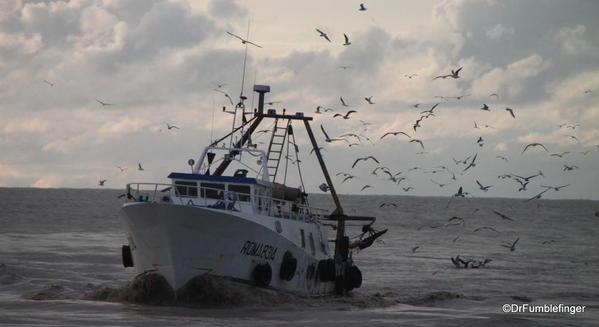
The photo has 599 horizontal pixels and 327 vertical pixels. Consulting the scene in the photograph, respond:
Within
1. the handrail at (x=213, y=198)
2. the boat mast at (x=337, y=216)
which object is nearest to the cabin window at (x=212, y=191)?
the handrail at (x=213, y=198)

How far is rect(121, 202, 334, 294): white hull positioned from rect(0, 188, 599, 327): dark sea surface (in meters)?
0.88

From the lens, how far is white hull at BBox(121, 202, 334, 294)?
25.8 m

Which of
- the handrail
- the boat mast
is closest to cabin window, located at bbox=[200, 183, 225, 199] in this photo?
the handrail

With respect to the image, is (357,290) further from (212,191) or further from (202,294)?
(202,294)

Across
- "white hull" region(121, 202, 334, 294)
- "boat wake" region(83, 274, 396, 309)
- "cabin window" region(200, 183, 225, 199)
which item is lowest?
"boat wake" region(83, 274, 396, 309)

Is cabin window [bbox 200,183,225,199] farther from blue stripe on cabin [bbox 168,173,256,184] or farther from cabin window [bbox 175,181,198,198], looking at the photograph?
cabin window [bbox 175,181,198,198]

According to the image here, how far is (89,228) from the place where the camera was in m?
74.2

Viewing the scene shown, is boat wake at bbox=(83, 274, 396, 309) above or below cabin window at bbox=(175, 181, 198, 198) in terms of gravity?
below

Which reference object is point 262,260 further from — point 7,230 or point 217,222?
point 7,230

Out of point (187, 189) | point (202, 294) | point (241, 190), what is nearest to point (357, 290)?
point (241, 190)

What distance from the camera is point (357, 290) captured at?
38.5 meters

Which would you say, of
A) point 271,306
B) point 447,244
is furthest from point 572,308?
point 447,244

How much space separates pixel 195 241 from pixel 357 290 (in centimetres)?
1413

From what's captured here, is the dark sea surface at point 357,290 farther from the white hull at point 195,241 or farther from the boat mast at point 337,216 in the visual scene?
the boat mast at point 337,216
